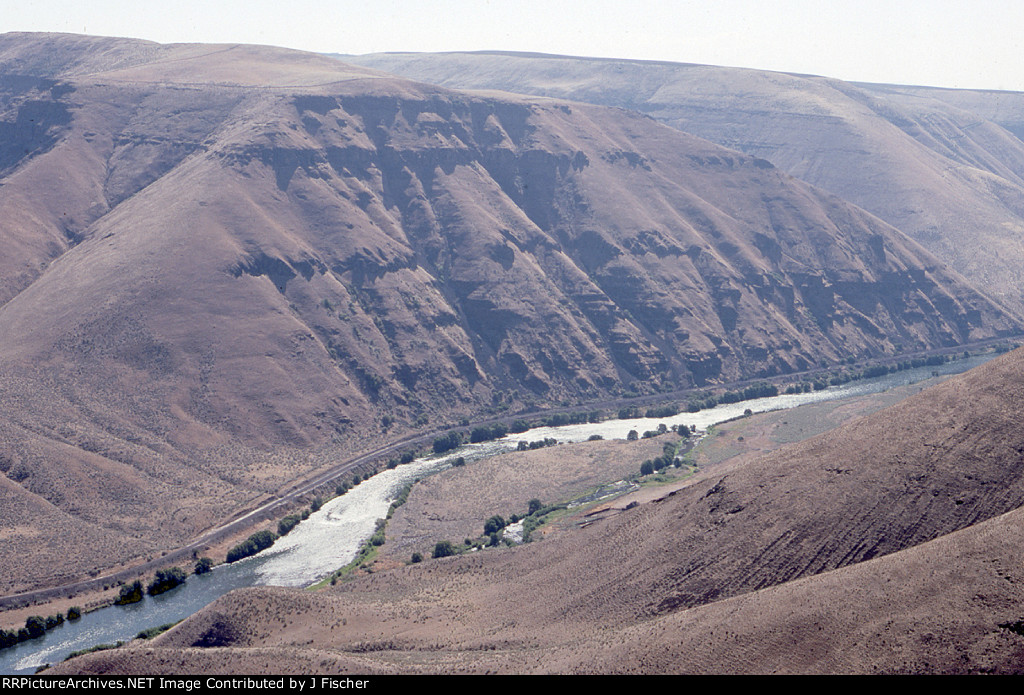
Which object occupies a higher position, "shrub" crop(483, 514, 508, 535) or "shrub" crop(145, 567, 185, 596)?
"shrub" crop(483, 514, 508, 535)

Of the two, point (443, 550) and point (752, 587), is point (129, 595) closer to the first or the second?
point (443, 550)

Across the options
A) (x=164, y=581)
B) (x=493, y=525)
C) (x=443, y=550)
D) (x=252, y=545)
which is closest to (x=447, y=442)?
(x=493, y=525)

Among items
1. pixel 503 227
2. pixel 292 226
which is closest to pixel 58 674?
pixel 292 226

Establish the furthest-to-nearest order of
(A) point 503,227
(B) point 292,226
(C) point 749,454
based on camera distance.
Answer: (A) point 503,227, (B) point 292,226, (C) point 749,454

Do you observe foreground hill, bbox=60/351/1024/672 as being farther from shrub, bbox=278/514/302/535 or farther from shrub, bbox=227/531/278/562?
shrub, bbox=278/514/302/535

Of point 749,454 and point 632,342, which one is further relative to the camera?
point 632,342

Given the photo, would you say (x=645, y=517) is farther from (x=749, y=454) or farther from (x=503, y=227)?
(x=503, y=227)

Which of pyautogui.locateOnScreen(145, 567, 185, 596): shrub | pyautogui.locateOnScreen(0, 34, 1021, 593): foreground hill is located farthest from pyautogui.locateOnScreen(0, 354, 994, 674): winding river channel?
pyautogui.locateOnScreen(0, 34, 1021, 593): foreground hill
